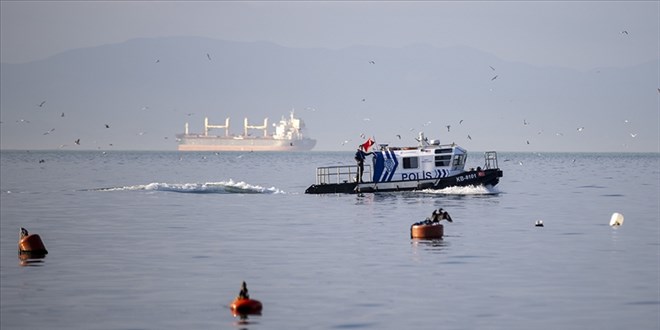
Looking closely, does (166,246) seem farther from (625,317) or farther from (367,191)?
(367,191)

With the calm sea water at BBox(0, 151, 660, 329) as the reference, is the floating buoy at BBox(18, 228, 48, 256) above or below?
above

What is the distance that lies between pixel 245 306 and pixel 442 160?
5400 cm

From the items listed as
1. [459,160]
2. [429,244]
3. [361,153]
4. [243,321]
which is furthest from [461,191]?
[243,321]

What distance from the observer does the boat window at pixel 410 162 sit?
80.8 metres

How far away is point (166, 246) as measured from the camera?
146 feet

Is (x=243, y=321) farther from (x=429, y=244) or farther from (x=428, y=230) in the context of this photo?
(x=428, y=230)

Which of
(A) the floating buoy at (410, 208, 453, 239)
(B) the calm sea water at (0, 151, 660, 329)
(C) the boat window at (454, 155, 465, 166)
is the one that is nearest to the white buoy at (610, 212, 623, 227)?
(B) the calm sea water at (0, 151, 660, 329)

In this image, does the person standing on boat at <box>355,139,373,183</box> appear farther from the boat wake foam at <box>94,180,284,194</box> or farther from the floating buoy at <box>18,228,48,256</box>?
the floating buoy at <box>18,228,48,256</box>

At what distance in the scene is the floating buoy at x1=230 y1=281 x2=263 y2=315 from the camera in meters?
28.3

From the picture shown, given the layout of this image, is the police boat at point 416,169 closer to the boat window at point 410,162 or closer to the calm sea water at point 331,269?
the boat window at point 410,162

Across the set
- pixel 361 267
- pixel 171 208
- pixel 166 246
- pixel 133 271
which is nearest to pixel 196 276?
pixel 133 271

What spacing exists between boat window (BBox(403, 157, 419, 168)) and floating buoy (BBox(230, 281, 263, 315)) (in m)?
52.6

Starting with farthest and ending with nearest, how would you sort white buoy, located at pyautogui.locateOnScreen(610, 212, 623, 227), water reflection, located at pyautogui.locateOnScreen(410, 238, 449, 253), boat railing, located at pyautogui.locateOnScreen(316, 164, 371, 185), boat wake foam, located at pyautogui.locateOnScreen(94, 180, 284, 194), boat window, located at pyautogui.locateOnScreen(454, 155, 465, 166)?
boat wake foam, located at pyautogui.locateOnScreen(94, 180, 284, 194) < boat railing, located at pyautogui.locateOnScreen(316, 164, 371, 185) < boat window, located at pyautogui.locateOnScreen(454, 155, 465, 166) < white buoy, located at pyautogui.locateOnScreen(610, 212, 623, 227) < water reflection, located at pyautogui.locateOnScreen(410, 238, 449, 253)

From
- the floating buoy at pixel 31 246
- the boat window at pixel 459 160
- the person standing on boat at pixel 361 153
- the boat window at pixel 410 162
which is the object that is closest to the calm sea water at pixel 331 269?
the floating buoy at pixel 31 246
